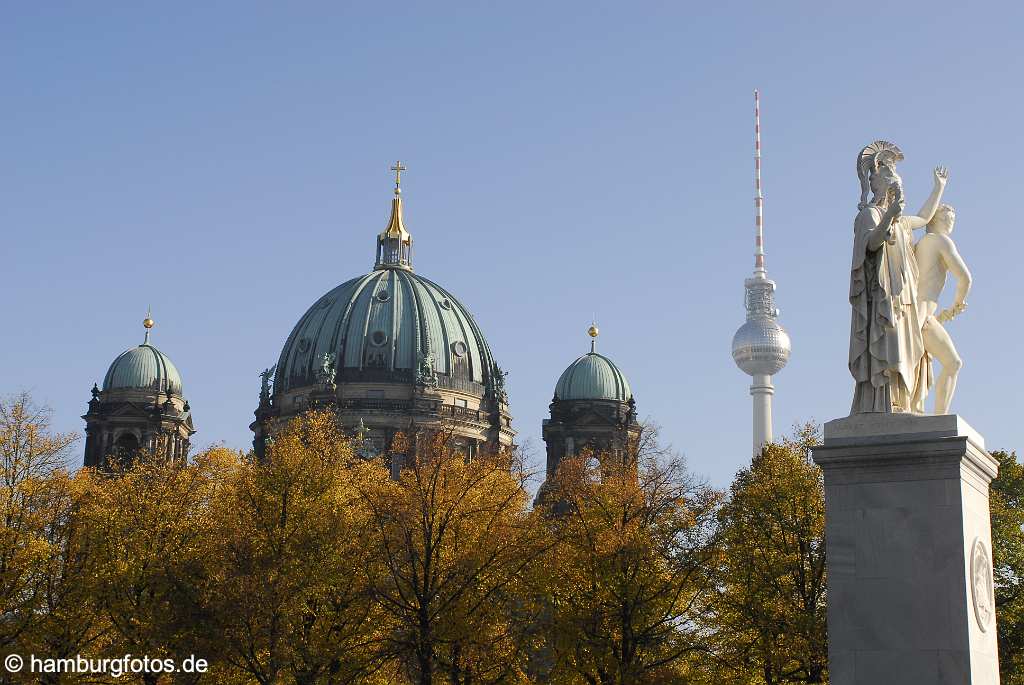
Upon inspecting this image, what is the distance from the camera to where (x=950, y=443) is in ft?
68.9

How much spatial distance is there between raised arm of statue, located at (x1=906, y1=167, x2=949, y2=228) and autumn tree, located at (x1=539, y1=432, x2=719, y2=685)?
2545cm

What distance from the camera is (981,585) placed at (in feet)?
71.1

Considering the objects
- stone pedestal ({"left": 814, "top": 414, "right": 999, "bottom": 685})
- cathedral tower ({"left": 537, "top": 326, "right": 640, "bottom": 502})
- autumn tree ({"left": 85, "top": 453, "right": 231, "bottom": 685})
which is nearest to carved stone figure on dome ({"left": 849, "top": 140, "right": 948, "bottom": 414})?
stone pedestal ({"left": 814, "top": 414, "right": 999, "bottom": 685})

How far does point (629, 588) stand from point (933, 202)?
86.4 feet

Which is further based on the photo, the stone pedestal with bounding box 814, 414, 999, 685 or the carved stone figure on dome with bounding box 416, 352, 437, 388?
the carved stone figure on dome with bounding box 416, 352, 437, 388

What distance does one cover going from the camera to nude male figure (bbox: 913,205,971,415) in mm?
23031

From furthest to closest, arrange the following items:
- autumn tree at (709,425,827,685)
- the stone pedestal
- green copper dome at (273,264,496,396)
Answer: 1. green copper dome at (273,264,496,396)
2. autumn tree at (709,425,827,685)
3. the stone pedestal

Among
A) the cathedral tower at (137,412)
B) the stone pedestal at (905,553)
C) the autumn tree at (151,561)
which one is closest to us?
the stone pedestal at (905,553)

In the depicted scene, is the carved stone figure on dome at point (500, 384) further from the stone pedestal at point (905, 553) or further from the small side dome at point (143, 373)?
the stone pedestal at point (905, 553)

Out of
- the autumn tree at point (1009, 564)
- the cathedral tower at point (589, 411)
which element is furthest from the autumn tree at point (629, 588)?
the cathedral tower at point (589, 411)

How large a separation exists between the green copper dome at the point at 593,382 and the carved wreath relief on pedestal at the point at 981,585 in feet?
370

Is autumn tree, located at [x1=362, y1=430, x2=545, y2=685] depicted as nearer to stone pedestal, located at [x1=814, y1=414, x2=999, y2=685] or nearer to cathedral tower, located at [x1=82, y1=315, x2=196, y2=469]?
stone pedestal, located at [x1=814, y1=414, x2=999, y2=685]

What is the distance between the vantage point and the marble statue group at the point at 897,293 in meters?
22.3

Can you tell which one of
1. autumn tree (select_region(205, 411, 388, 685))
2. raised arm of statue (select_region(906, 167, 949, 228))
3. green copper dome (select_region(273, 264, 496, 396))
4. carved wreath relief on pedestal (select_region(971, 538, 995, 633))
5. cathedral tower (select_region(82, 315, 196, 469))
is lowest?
carved wreath relief on pedestal (select_region(971, 538, 995, 633))
